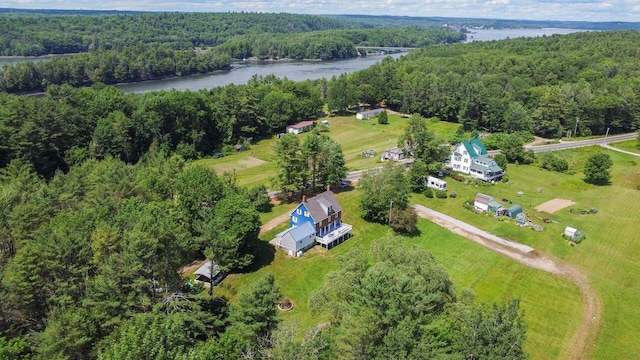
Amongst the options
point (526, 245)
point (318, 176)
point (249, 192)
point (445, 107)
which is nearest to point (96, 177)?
point (249, 192)

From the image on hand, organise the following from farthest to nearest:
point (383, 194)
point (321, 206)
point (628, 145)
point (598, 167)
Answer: point (628, 145) < point (598, 167) < point (383, 194) < point (321, 206)

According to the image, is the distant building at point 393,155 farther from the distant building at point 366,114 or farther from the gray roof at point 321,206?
the distant building at point 366,114

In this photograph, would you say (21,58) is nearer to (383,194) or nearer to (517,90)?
(517,90)

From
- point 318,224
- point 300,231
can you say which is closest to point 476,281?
point 318,224

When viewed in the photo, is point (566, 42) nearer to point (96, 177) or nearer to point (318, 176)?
point (318, 176)

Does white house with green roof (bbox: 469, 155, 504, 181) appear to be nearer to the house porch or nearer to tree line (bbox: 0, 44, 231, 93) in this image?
the house porch
